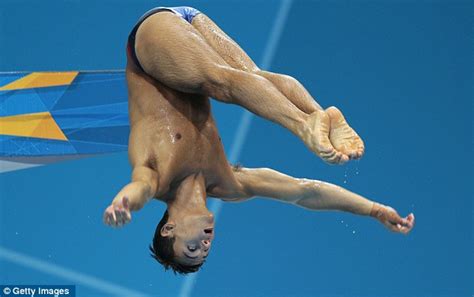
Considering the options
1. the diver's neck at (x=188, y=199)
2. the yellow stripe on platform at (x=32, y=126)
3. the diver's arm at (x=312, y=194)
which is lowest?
the yellow stripe on platform at (x=32, y=126)

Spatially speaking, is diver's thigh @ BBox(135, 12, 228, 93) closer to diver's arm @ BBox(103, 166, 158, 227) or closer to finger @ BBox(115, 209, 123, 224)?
diver's arm @ BBox(103, 166, 158, 227)

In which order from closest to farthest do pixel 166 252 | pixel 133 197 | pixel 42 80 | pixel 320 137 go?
pixel 320 137 < pixel 133 197 < pixel 166 252 < pixel 42 80

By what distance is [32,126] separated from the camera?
18.2 ft

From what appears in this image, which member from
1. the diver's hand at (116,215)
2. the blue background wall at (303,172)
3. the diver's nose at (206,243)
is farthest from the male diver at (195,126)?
the blue background wall at (303,172)

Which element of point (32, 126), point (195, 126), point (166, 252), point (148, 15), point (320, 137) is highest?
point (148, 15)

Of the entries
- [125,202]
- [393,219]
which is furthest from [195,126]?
[393,219]

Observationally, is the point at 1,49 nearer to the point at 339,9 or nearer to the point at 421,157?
the point at 339,9

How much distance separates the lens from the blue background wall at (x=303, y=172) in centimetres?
A: 549

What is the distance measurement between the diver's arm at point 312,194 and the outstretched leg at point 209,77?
732 millimetres

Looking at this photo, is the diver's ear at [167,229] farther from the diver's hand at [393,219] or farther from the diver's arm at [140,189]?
the diver's hand at [393,219]

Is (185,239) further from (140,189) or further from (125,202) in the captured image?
(125,202)

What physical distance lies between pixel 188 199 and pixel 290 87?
709 mm

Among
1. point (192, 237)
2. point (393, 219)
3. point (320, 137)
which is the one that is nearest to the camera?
point (320, 137)

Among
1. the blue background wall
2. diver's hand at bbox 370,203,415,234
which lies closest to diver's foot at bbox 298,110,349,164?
diver's hand at bbox 370,203,415,234
